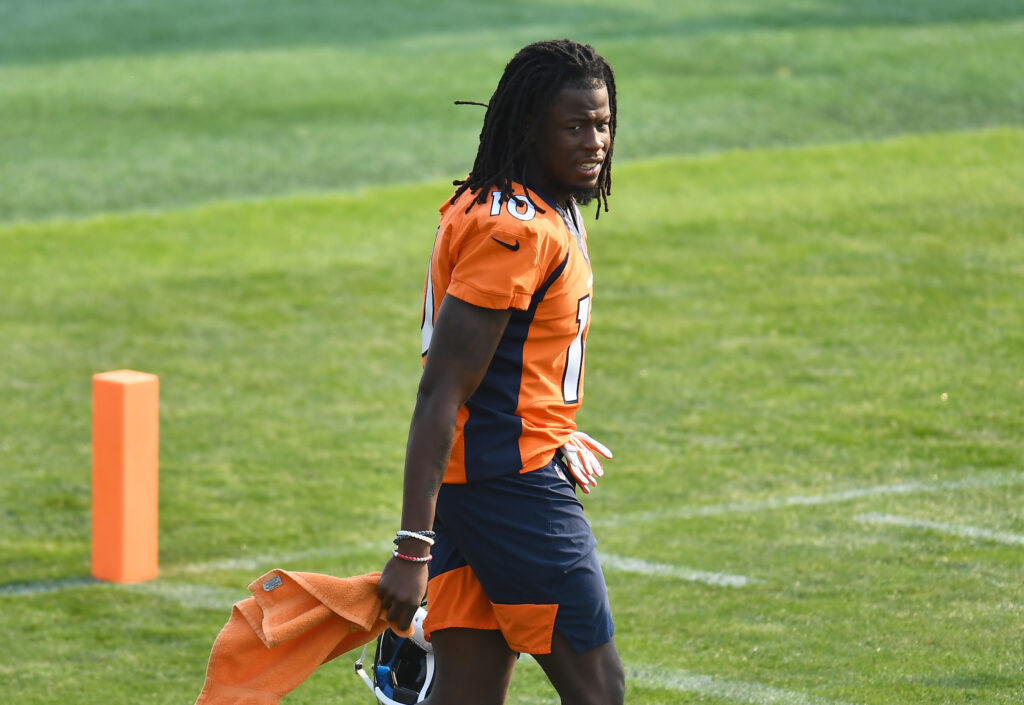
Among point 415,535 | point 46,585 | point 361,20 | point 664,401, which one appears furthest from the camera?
point 361,20

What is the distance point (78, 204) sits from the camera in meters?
15.9

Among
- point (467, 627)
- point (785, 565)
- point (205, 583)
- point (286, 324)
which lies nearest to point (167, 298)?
point (286, 324)

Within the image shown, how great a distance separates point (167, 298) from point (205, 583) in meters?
5.98

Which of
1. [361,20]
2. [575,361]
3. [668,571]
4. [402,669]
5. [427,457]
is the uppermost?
[361,20]

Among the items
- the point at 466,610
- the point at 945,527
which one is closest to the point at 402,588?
the point at 466,610

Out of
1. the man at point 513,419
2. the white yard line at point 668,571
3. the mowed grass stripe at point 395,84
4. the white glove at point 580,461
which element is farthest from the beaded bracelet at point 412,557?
the mowed grass stripe at point 395,84

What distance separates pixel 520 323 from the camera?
3.85 m

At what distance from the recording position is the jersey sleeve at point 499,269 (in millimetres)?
3701

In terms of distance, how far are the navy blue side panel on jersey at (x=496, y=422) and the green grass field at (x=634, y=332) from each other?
6.45 ft

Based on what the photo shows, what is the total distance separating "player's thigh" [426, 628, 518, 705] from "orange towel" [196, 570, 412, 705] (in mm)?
194

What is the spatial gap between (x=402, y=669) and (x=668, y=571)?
2.72 meters

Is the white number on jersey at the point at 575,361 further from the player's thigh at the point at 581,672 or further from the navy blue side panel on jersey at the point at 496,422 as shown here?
A: the player's thigh at the point at 581,672

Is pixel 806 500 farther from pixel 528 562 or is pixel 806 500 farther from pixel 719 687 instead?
pixel 528 562

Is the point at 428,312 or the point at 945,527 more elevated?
the point at 428,312
